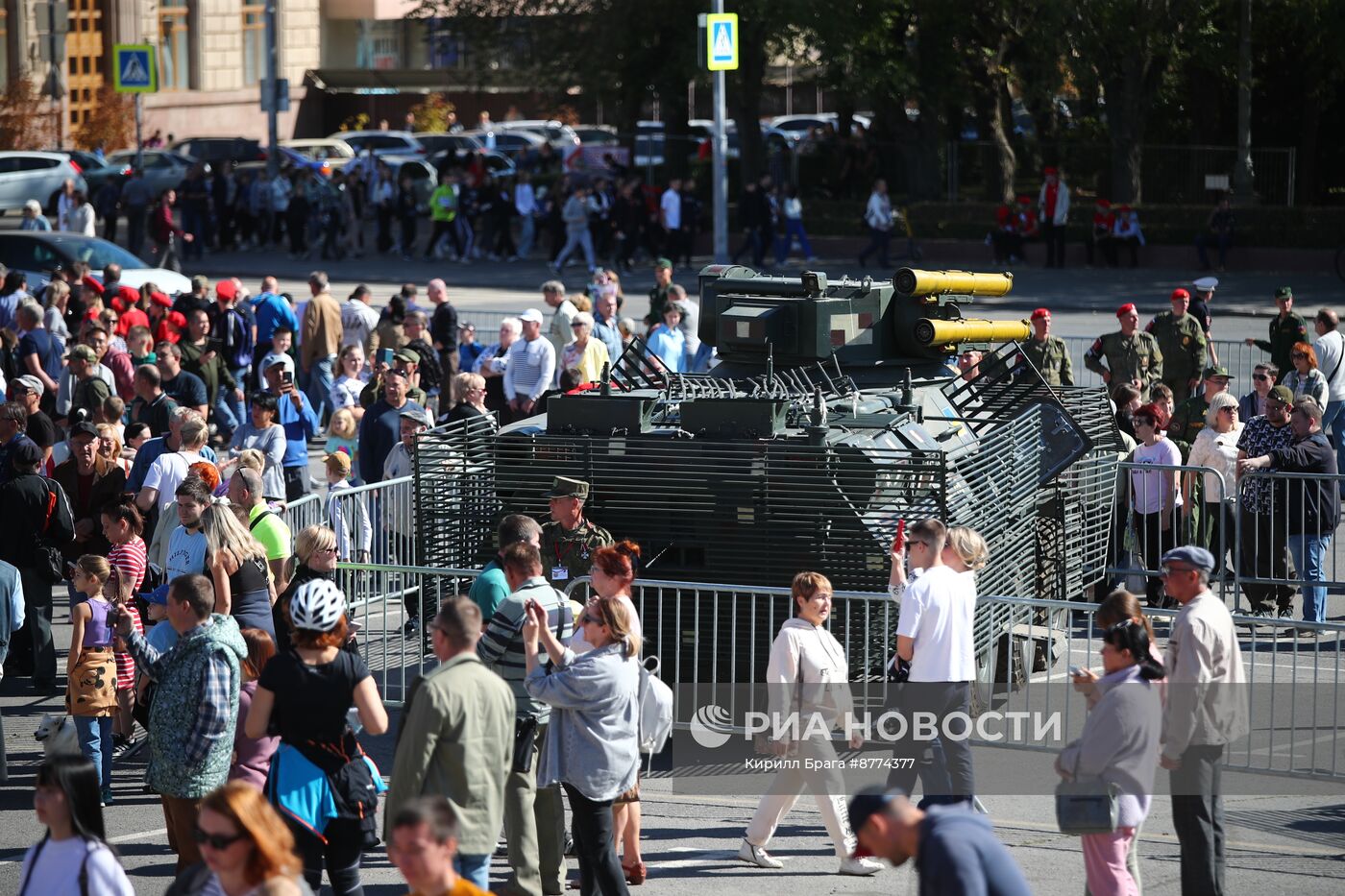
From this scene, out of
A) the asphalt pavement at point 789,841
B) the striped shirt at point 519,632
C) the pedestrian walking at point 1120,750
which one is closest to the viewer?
the pedestrian walking at point 1120,750

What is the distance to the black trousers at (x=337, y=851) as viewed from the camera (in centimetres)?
740

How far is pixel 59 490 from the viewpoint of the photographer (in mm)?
11852

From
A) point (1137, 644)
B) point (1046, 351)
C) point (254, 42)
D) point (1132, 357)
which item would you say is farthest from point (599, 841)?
point (254, 42)

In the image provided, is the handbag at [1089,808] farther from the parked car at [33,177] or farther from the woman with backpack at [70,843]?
the parked car at [33,177]

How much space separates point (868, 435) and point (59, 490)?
494cm

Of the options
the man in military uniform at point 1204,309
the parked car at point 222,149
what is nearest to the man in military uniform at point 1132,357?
the man in military uniform at point 1204,309

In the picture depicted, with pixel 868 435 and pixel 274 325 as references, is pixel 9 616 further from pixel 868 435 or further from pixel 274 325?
pixel 274 325

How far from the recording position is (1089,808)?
24.3ft

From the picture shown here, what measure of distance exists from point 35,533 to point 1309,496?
821 cm

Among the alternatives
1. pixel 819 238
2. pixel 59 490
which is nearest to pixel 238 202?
pixel 819 238

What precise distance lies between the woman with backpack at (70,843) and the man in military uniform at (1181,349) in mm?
12359

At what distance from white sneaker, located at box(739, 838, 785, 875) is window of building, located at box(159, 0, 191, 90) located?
160 feet

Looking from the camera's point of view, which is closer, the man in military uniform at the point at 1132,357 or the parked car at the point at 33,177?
the man in military uniform at the point at 1132,357

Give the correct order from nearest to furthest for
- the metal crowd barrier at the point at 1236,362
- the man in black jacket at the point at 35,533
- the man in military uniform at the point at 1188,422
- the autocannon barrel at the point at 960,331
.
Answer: the man in black jacket at the point at 35,533 < the autocannon barrel at the point at 960,331 < the man in military uniform at the point at 1188,422 < the metal crowd barrier at the point at 1236,362
